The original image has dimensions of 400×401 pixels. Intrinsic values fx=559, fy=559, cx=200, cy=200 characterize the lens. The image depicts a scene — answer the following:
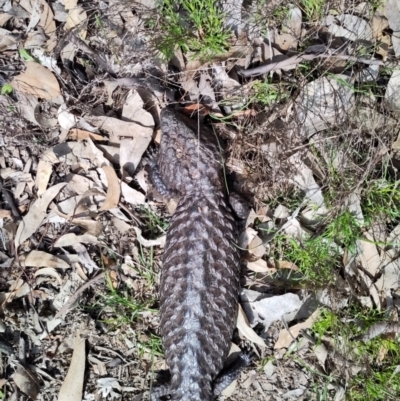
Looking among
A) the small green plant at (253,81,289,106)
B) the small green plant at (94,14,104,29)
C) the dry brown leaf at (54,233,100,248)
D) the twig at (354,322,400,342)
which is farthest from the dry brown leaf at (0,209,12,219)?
the twig at (354,322,400,342)

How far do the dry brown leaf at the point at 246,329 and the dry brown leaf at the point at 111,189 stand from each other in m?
1.45

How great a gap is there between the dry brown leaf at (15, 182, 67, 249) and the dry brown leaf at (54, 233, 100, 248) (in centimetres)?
25

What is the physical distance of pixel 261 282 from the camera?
16.1 ft

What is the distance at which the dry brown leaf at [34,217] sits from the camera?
16.4 feet

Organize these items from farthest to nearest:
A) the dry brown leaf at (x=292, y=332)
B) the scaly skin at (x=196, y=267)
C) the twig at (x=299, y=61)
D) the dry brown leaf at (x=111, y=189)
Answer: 1. the dry brown leaf at (x=111, y=189)
2. the dry brown leaf at (x=292, y=332)
3. the twig at (x=299, y=61)
4. the scaly skin at (x=196, y=267)

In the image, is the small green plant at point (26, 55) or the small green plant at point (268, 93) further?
the small green plant at point (26, 55)

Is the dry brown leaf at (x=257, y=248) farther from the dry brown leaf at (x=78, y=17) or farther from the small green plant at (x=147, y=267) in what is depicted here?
the dry brown leaf at (x=78, y=17)

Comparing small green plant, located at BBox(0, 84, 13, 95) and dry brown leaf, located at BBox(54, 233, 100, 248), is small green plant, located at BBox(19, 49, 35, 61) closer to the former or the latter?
small green plant, located at BBox(0, 84, 13, 95)

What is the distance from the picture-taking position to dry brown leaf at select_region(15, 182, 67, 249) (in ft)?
16.4

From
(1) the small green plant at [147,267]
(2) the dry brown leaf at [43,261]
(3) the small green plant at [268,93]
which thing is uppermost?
(3) the small green plant at [268,93]

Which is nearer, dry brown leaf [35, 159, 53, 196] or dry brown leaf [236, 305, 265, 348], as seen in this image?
dry brown leaf [236, 305, 265, 348]

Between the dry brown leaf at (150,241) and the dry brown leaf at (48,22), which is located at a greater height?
the dry brown leaf at (48,22)

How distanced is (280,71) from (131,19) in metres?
1.39

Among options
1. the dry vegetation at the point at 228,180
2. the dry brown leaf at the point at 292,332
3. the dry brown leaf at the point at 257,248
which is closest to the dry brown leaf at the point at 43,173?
the dry vegetation at the point at 228,180
